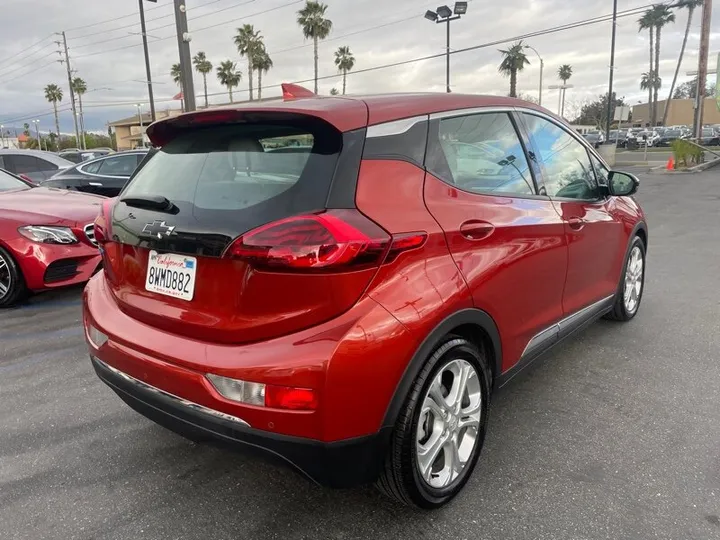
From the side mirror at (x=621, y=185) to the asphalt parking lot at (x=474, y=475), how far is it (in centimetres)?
111

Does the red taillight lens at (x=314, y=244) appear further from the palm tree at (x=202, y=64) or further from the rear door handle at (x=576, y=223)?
the palm tree at (x=202, y=64)

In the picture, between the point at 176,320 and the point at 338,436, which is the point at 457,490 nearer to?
the point at 338,436

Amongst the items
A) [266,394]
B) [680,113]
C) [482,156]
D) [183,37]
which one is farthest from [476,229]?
[680,113]

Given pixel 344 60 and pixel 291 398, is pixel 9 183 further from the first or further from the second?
pixel 344 60

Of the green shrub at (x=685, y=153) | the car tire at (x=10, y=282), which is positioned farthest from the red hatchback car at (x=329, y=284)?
the green shrub at (x=685, y=153)

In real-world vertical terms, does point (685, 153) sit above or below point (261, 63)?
below

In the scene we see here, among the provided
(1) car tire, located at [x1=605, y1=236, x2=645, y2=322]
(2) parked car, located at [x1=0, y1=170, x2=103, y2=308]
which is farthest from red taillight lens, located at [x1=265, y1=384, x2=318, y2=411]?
(2) parked car, located at [x1=0, y1=170, x2=103, y2=308]

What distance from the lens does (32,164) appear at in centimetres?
1149

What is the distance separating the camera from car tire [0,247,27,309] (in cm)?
502

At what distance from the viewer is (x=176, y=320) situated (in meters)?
2.11

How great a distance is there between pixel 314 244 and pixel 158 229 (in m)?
0.71

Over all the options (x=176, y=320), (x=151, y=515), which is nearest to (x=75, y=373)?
(x=151, y=515)

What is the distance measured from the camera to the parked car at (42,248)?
4.98m

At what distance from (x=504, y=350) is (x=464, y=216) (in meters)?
0.70
